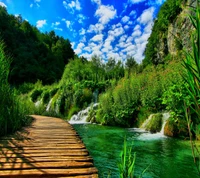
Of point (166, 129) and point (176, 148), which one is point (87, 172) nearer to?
point (176, 148)

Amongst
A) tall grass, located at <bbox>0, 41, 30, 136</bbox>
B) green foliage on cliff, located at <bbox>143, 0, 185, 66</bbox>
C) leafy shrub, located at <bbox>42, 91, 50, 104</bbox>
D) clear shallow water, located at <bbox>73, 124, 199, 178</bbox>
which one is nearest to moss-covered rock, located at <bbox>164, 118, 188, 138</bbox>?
clear shallow water, located at <bbox>73, 124, 199, 178</bbox>

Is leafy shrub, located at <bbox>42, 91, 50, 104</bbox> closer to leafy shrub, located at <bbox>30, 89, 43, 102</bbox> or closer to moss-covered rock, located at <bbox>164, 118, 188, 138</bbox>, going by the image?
leafy shrub, located at <bbox>30, 89, 43, 102</bbox>

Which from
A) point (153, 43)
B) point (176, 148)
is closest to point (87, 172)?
point (176, 148)

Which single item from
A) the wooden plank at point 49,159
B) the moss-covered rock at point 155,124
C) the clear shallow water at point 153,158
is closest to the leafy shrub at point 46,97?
the moss-covered rock at point 155,124

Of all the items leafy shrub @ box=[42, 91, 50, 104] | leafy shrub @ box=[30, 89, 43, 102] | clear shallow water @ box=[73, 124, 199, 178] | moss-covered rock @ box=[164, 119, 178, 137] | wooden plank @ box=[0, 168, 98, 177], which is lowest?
clear shallow water @ box=[73, 124, 199, 178]

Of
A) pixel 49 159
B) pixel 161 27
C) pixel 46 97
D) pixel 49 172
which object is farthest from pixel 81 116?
pixel 161 27

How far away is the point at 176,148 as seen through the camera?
18.3 ft

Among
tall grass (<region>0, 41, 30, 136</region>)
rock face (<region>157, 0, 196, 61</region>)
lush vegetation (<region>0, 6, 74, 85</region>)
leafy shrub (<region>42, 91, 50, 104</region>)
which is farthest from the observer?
lush vegetation (<region>0, 6, 74, 85</region>)

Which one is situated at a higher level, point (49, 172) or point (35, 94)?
point (35, 94)

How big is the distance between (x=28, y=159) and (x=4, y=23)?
1648 inches

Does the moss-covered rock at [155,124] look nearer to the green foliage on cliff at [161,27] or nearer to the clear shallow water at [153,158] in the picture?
the clear shallow water at [153,158]

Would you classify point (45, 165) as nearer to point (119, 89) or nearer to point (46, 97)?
point (119, 89)

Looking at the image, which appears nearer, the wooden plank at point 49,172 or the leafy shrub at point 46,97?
the wooden plank at point 49,172

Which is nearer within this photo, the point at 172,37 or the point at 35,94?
the point at 35,94
